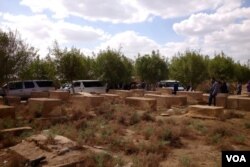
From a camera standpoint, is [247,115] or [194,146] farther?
[247,115]

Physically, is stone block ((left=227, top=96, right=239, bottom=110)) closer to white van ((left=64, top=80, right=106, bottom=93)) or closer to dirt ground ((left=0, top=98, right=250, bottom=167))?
dirt ground ((left=0, top=98, right=250, bottom=167))

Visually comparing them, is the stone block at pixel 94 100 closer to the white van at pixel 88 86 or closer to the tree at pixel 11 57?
the tree at pixel 11 57

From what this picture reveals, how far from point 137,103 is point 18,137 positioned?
883 centimetres

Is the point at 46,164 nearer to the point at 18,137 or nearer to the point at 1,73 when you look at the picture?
the point at 18,137

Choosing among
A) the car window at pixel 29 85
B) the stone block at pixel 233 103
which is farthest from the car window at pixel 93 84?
the stone block at pixel 233 103

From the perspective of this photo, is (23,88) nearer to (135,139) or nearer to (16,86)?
(16,86)

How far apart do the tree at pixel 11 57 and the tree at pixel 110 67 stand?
1246 cm

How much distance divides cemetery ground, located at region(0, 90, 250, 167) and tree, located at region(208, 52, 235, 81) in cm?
1861

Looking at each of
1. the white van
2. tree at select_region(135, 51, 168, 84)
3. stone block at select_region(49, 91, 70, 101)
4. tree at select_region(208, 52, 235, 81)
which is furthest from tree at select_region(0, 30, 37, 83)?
tree at select_region(208, 52, 235, 81)

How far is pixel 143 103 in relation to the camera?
17.9 m

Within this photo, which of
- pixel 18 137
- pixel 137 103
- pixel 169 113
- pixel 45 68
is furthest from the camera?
pixel 45 68

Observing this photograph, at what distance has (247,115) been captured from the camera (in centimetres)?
1606

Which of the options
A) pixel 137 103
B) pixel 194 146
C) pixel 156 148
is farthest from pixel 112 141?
pixel 137 103

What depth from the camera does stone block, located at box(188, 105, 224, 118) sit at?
14.4 m
